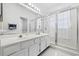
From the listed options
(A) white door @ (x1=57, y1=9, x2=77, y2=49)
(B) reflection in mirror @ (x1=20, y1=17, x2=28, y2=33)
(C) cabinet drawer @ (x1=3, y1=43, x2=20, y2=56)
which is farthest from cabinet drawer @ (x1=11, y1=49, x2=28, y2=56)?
(A) white door @ (x1=57, y1=9, x2=77, y2=49)

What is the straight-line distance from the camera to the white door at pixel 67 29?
2.04 meters

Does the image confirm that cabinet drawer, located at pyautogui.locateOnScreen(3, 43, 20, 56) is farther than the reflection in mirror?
No

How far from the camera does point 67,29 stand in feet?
7.32

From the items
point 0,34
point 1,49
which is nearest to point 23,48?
point 1,49

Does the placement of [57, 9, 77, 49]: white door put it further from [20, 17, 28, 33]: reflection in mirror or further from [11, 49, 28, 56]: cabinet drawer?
[11, 49, 28, 56]: cabinet drawer

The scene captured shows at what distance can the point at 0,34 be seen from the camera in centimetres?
122

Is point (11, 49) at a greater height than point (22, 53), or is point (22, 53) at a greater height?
point (11, 49)

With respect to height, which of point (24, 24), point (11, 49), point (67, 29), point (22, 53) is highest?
point (24, 24)

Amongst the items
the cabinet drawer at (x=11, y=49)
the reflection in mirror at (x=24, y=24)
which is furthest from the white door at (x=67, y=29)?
the cabinet drawer at (x=11, y=49)

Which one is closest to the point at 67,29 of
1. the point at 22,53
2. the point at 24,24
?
the point at 24,24

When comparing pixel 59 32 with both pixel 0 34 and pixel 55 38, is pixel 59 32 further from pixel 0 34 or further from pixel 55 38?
pixel 0 34

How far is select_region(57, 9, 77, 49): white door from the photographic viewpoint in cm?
204

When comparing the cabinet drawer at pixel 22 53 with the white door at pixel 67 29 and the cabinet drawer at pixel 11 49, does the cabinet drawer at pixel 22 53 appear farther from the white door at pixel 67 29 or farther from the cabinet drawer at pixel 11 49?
the white door at pixel 67 29

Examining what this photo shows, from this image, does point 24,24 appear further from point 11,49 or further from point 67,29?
point 67,29
